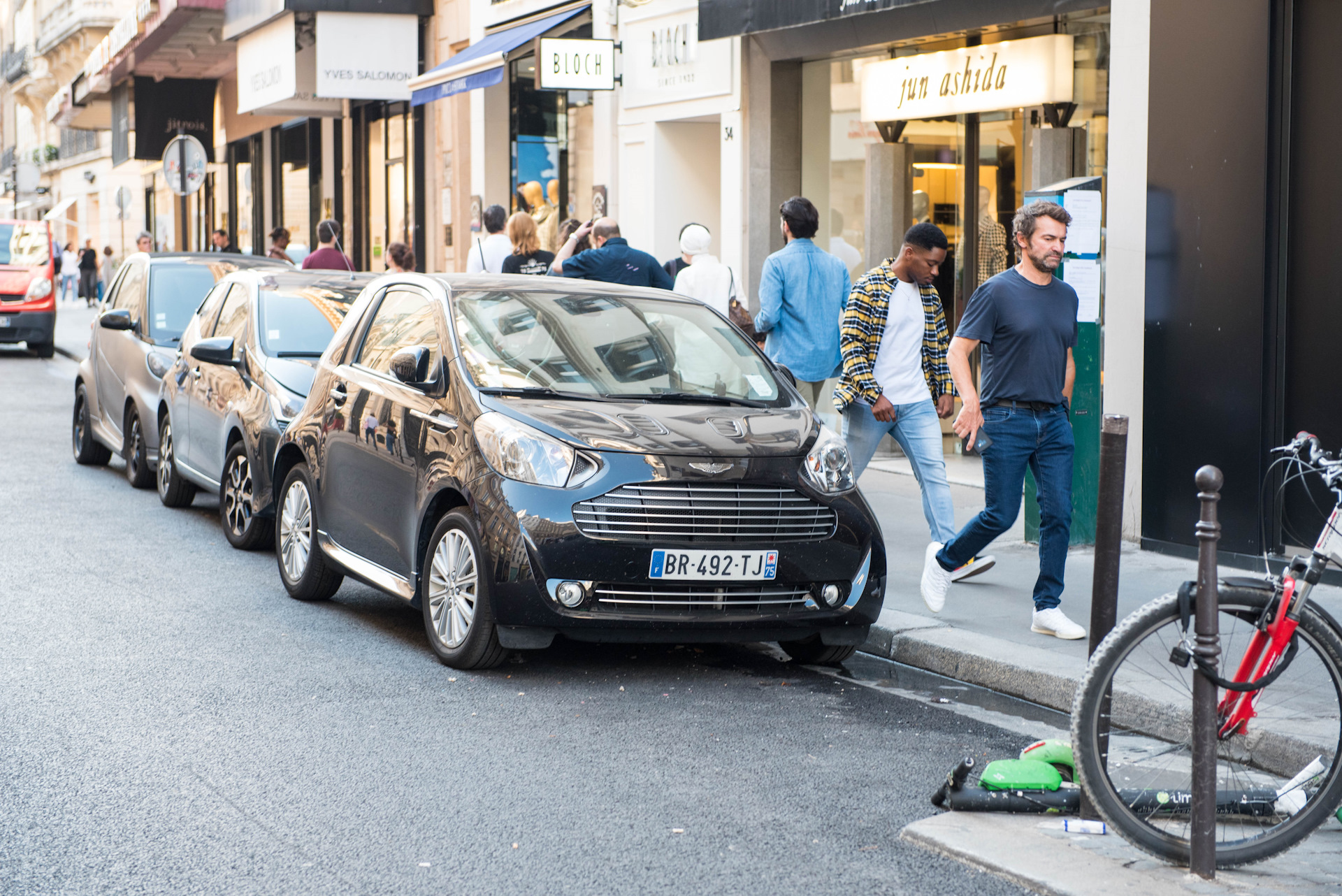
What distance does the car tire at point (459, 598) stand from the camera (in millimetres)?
6234

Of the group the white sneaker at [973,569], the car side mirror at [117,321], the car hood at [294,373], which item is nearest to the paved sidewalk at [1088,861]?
the white sneaker at [973,569]

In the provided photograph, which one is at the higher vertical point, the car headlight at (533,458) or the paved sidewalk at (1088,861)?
the car headlight at (533,458)

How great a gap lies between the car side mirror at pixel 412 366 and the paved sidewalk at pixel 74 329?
42.3 feet

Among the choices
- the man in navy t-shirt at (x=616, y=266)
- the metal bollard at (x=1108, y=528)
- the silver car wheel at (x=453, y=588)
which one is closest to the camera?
the metal bollard at (x=1108, y=528)

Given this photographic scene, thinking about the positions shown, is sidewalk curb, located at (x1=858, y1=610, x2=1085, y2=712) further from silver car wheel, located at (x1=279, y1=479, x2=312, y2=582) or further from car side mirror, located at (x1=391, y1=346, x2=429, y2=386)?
silver car wheel, located at (x1=279, y1=479, x2=312, y2=582)

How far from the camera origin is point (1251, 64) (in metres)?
8.38

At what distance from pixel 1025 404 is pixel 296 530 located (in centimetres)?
342

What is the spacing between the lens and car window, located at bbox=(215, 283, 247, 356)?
9.93m

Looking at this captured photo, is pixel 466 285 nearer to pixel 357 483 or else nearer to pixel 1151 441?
pixel 357 483

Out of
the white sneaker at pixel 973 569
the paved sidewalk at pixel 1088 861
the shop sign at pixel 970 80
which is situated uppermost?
the shop sign at pixel 970 80

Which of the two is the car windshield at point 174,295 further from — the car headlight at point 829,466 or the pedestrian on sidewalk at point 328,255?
the car headlight at point 829,466

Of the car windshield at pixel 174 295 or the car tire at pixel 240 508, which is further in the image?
the car windshield at pixel 174 295

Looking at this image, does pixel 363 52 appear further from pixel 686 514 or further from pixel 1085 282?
pixel 686 514

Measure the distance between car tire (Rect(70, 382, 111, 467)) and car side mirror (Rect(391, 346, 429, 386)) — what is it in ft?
21.4
